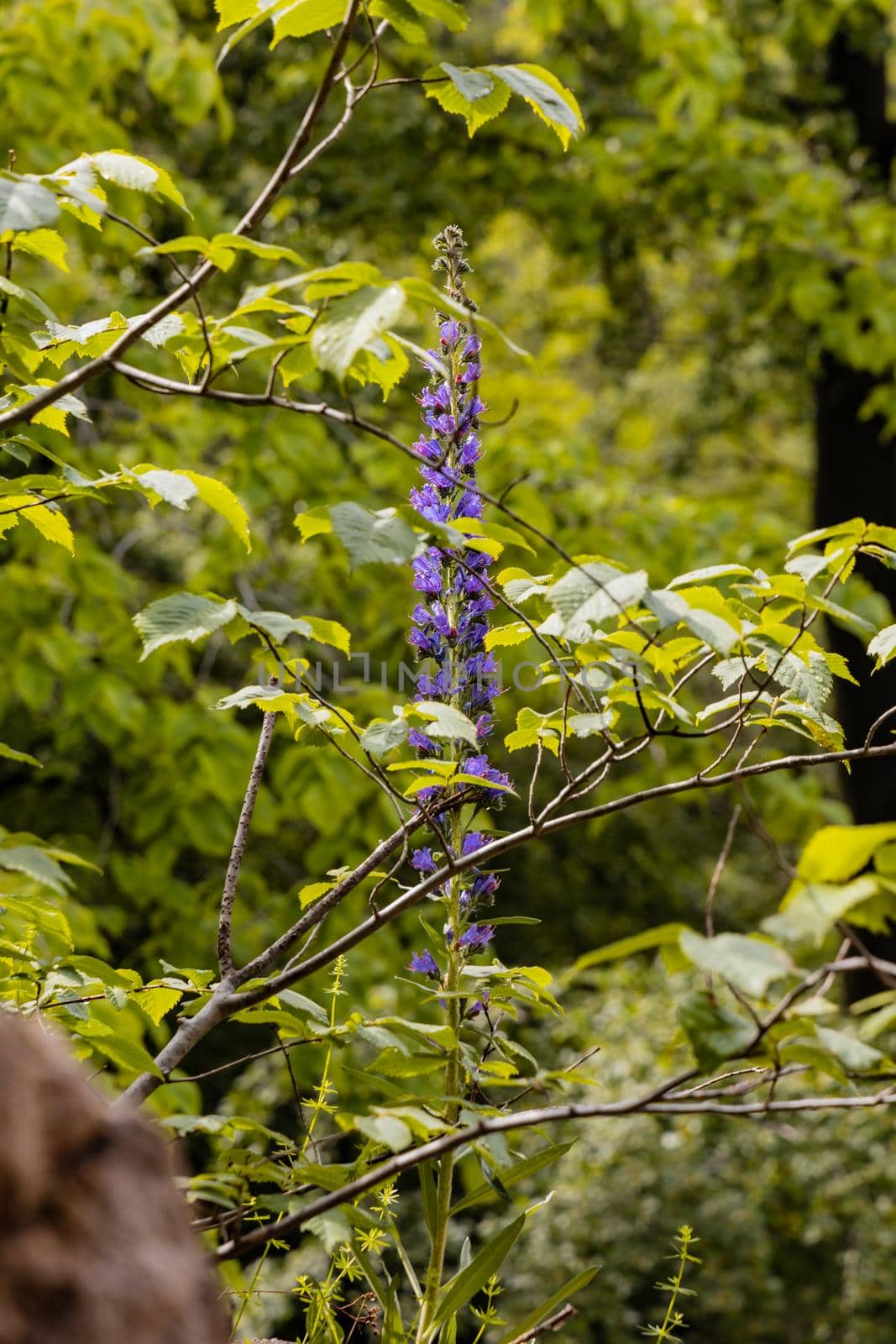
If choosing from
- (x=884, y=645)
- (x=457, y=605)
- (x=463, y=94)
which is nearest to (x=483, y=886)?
(x=457, y=605)

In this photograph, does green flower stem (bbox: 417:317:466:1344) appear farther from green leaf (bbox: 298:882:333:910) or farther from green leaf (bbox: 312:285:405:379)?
green leaf (bbox: 312:285:405:379)

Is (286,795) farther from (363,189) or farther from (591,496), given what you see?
(363,189)

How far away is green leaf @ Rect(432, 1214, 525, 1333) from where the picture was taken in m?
1.42

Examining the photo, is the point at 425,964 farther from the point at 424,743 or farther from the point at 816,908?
the point at 816,908

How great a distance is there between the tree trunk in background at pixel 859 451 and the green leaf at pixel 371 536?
22.5 ft

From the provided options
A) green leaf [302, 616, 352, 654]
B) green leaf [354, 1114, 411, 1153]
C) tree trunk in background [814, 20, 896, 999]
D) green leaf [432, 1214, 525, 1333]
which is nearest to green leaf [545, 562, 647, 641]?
green leaf [302, 616, 352, 654]

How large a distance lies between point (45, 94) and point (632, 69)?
434cm

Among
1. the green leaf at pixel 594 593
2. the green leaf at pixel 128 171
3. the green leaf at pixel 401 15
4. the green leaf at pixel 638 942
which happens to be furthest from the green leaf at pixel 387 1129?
the green leaf at pixel 401 15

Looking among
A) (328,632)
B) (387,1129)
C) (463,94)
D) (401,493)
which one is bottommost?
(401,493)

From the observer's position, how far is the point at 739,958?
2.81 feet

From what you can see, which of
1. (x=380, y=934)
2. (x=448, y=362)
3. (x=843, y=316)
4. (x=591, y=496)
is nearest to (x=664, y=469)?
(x=843, y=316)

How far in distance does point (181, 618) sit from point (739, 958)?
1.74 feet

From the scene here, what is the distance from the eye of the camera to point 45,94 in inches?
Result: 176

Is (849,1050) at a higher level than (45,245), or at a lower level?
lower
